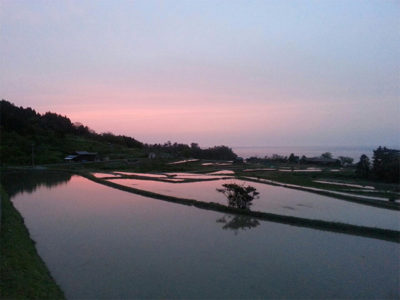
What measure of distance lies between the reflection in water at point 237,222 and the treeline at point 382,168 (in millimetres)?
15506

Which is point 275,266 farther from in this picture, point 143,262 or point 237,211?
point 237,211

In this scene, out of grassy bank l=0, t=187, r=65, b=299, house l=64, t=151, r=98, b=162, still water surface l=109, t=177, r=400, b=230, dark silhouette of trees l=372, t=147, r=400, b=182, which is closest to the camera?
grassy bank l=0, t=187, r=65, b=299

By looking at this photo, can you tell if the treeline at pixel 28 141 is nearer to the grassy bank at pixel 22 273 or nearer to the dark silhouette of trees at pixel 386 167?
the grassy bank at pixel 22 273

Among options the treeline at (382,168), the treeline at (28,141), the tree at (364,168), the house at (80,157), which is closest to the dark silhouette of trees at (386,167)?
the treeline at (382,168)

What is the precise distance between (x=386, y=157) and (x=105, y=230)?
21.5m

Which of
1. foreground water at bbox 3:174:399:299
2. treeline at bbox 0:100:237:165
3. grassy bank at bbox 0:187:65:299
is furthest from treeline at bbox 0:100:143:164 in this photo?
grassy bank at bbox 0:187:65:299

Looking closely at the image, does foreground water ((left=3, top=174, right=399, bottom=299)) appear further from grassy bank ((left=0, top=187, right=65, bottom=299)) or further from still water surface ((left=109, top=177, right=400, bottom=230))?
still water surface ((left=109, top=177, right=400, bottom=230))

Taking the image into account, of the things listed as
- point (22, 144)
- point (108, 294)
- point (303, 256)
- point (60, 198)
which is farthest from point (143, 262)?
point (22, 144)

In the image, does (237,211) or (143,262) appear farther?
(237,211)

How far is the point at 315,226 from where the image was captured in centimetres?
909

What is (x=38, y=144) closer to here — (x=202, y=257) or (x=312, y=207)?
(x=312, y=207)

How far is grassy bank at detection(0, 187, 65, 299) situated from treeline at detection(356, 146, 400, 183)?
71.0 ft

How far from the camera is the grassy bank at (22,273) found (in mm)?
4338

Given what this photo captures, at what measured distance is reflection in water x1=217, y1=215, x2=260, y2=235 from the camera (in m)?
9.02
